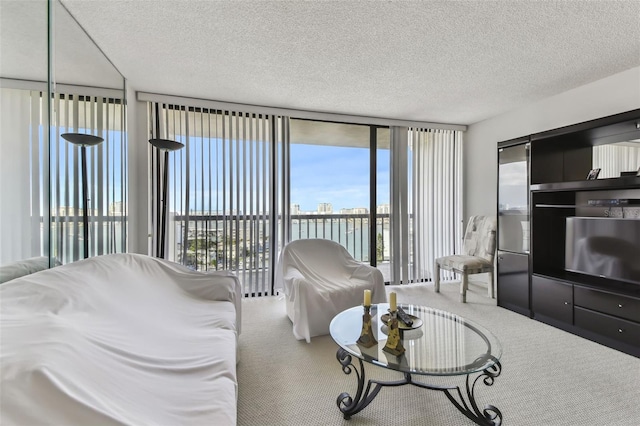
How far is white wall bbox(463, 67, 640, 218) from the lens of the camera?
2.72 metres

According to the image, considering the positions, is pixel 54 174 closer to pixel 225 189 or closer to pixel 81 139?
pixel 81 139

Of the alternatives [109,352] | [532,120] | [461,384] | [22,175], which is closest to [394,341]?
[461,384]

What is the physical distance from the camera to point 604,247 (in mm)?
2646

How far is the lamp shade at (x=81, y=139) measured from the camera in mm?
1781

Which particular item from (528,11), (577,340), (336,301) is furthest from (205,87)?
(577,340)

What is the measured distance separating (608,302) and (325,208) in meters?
3.19

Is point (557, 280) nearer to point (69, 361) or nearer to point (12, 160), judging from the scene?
point (69, 361)

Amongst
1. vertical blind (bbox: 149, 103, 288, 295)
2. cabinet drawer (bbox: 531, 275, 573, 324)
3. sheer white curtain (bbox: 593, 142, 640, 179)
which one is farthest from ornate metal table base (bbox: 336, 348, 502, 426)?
sheer white curtain (bbox: 593, 142, 640, 179)

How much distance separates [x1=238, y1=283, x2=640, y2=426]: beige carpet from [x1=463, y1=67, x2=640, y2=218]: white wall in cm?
214

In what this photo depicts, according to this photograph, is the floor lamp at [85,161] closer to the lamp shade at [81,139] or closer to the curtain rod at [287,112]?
the lamp shade at [81,139]

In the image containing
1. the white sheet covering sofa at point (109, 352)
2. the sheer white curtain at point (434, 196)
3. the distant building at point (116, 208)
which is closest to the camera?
the white sheet covering sofa at point (109, 352)

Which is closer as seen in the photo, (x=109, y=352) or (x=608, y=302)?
(x=109, y=352)

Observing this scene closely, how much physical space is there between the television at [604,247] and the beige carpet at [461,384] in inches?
26.6

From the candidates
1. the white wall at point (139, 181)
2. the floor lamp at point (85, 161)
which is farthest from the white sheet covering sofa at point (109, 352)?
the white wall at point (139, 181)
